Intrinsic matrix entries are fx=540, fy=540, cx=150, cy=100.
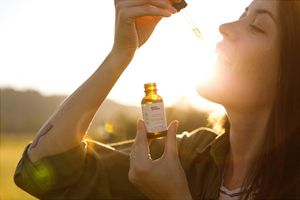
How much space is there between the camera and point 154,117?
11.4ft

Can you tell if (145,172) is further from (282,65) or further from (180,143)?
(282,65)

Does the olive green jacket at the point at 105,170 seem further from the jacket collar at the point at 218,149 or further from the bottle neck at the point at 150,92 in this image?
the bottle neck at the point at 150,92

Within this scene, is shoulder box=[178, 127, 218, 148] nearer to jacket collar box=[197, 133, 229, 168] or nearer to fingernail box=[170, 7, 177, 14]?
jacket collar box=[197, 133, 229, 168]

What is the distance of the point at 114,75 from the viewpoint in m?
3.73

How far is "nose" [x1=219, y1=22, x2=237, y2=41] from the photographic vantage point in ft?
11.7

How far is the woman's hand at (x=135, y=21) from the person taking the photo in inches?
133

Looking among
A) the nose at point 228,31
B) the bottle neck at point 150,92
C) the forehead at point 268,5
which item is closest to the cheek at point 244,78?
the nose at point 228,31

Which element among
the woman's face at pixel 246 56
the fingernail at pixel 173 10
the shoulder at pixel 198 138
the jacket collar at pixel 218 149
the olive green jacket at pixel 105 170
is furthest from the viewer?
the shoulder at pixel 198 138

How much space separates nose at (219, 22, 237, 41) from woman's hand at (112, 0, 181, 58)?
14.4 inches

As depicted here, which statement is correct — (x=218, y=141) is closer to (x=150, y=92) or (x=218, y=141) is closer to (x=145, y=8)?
(x=150, y=92)

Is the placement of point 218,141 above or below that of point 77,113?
below

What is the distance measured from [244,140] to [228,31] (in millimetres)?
791

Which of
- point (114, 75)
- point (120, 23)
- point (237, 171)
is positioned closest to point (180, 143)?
point (237, 171)

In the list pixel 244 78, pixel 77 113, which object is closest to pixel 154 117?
pixel 77 113
